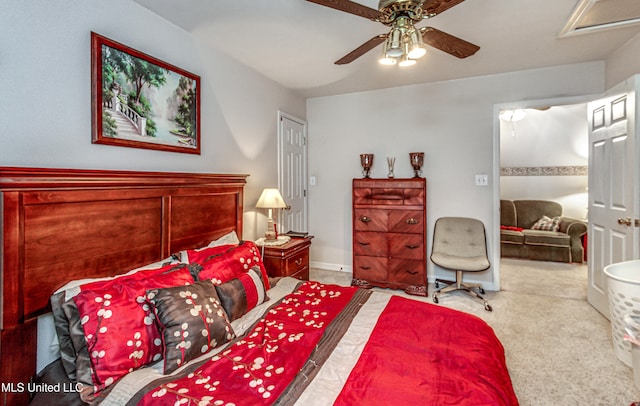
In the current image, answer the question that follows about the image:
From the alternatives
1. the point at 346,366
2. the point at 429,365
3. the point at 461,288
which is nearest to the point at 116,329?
the point at 346,366

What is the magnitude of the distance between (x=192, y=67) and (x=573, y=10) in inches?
111

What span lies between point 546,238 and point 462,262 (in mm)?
2517

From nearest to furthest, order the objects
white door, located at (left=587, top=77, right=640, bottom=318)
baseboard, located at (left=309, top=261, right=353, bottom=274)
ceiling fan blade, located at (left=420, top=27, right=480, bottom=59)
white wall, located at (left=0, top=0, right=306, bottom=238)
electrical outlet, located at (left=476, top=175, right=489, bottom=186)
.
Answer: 1. white wall, located at (left=0, top=0, right=306, bottom=238)
2. ceiling fan blade, located at (left=420, top=27, right=480, bottom=59)
3. white door, located at (left=587, top=77, right=640, bottom=318)
4. electrical outlet, located at (left=476, top=175, right=489, bottom=186)
5. baseboard, located at (left=309, top=261, right=353, bottom=274)

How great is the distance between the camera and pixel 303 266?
121 inches

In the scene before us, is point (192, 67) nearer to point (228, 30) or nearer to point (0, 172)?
point (228, 30)

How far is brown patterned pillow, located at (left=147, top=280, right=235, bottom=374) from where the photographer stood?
1294 millimetres

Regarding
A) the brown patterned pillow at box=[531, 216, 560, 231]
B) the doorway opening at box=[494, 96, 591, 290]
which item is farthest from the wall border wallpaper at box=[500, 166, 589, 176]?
the brown patterned pillow at box=[531, 216, 560, 231]

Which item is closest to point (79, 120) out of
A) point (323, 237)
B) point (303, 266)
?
point (303, 266)

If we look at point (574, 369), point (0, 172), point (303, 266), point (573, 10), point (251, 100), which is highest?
point (573, 10)

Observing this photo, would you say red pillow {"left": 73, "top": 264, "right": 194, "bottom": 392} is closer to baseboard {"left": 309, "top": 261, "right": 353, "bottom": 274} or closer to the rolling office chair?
the rolling office chair

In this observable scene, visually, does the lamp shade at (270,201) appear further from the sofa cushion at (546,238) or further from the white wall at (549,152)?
the white wall at (549,152)

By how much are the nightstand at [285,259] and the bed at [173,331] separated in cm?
85

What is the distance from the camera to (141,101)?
2.01 metres

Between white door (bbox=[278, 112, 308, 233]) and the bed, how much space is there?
1.96m
